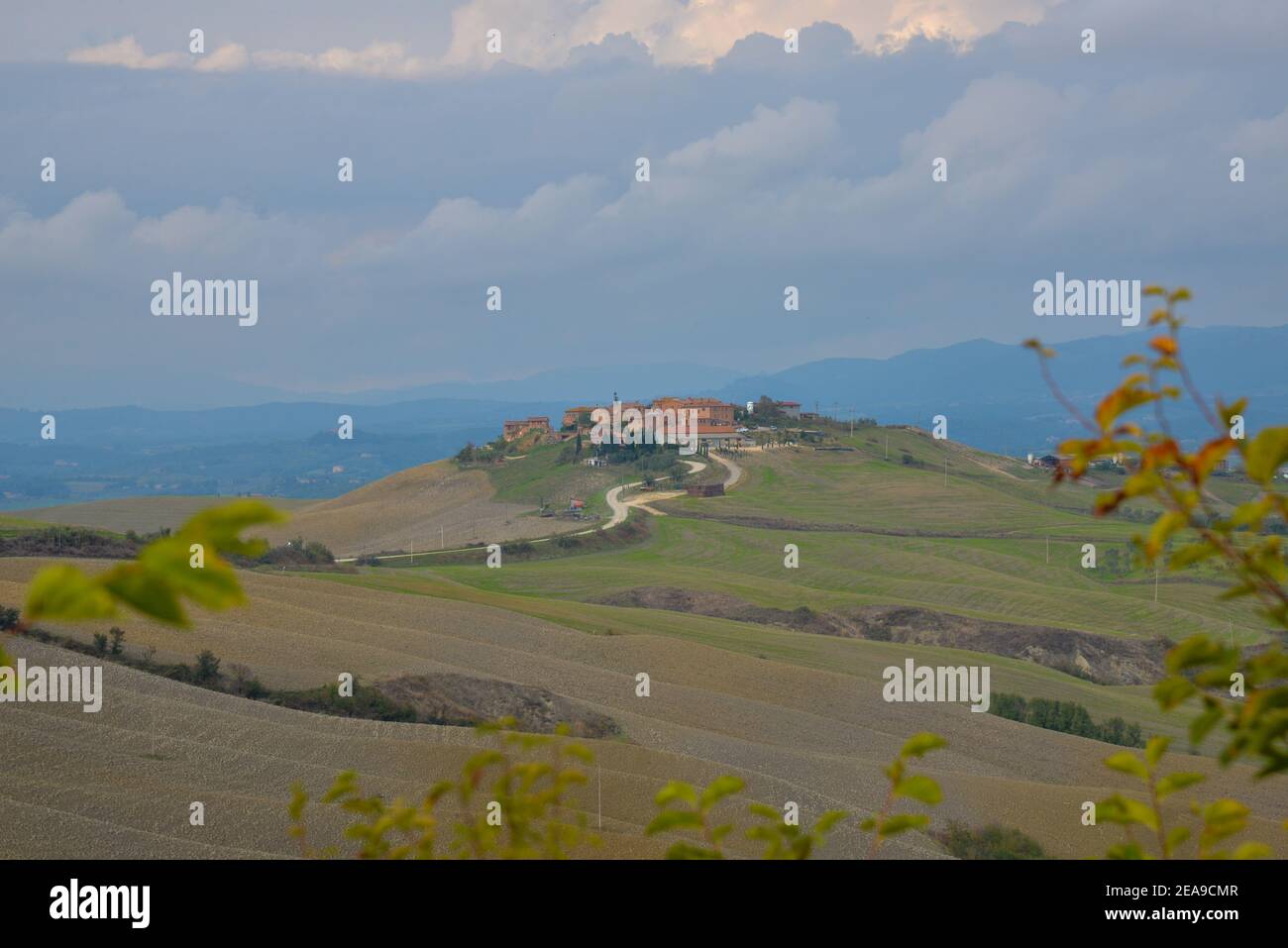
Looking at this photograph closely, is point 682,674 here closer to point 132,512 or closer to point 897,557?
point 897,557

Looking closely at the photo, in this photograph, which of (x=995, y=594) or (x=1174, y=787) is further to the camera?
(x=995, y=594)

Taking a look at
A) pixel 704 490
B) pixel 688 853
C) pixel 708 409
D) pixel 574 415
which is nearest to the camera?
pixel 688 853

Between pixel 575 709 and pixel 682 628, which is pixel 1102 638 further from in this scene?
pixel 575 709

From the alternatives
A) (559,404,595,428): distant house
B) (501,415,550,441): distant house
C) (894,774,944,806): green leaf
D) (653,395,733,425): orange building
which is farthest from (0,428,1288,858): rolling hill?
(559,404,595,428): distant house

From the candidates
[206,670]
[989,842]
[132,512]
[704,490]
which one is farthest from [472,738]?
[132,512]

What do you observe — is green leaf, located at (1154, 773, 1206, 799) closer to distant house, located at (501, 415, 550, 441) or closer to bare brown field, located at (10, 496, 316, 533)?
bare brown field, located at (10, 496, 316, 533)
